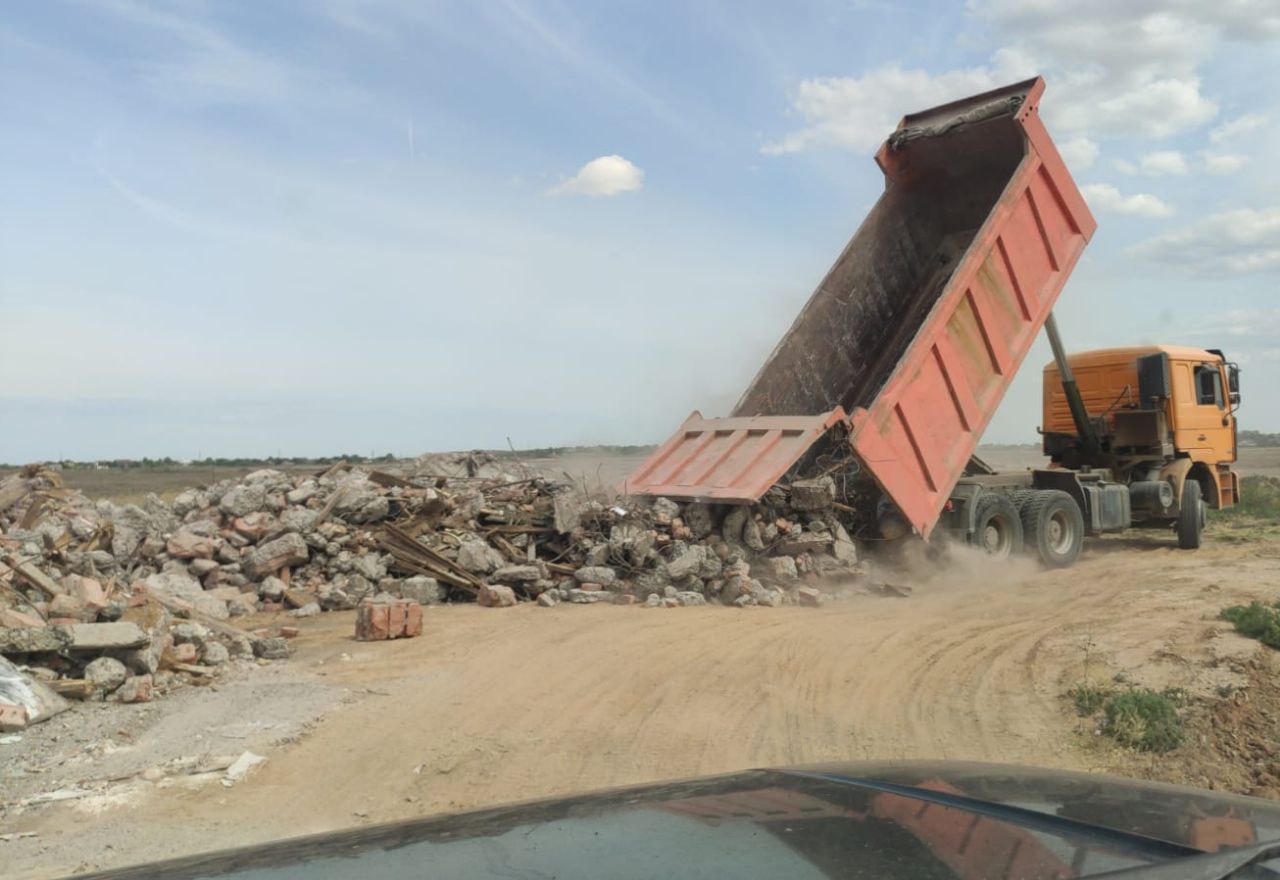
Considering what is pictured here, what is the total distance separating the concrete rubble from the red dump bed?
618mm

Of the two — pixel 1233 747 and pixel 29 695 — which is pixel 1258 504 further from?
pixel 29 695

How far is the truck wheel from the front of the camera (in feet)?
37.3

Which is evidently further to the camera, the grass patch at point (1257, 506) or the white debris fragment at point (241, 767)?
the grass patch at point (1257, 506)

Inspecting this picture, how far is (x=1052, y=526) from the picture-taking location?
12.5 metres

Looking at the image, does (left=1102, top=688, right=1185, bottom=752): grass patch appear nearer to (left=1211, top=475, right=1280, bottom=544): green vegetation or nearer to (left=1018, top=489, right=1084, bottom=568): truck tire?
(left=1018, top=489, right=1084, bottom=568): truck tire

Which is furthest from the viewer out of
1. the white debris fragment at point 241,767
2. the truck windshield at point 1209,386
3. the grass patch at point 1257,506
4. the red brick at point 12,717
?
the grass patch at point 1257,506

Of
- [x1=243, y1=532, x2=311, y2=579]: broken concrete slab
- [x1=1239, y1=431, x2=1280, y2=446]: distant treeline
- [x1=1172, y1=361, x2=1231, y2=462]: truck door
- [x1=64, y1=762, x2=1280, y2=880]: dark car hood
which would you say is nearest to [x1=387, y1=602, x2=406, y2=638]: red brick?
[x1=243, y1=532, x2=311, y2=579]: broken concrete slab

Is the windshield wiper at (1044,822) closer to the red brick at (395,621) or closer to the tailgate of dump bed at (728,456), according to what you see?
the red brick at (395,621)

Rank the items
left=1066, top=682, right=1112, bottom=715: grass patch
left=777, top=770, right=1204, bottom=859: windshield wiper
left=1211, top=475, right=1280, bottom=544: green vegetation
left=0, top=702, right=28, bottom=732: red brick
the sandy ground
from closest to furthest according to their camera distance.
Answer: left=777, top=770, right=1204, bottom=859: windshield wiper, the sandy ground, left=0, top=702, right=28, bottom=732: red brick, left=1066, top=682, right=1112, bottom=715: grass patch, left=1211, top=475, right=1280, bottom=544: green vegetation

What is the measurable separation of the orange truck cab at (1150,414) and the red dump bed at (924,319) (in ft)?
10.0

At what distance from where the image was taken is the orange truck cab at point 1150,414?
13.6m

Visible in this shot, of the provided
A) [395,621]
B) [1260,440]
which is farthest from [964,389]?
[1260,440]

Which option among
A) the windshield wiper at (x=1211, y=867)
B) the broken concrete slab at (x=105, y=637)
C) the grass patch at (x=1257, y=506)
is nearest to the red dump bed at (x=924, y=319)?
the broken concrete slab at (x=105, y=637)

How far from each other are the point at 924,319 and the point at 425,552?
5.79 m
